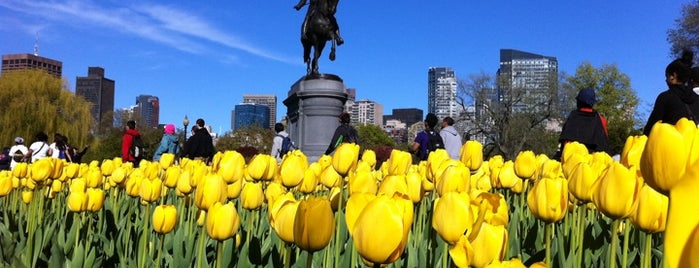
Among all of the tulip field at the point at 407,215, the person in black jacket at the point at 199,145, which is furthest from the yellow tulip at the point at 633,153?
the person in black jacket at the point at 199,145

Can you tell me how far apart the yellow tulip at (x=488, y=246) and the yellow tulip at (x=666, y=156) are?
321mm

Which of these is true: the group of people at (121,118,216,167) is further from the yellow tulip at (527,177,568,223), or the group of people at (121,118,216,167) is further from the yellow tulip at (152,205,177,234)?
the yellow tulip at (527,177,568,223)

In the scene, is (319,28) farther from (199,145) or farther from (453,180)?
(453,180)

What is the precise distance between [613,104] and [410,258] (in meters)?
49.3

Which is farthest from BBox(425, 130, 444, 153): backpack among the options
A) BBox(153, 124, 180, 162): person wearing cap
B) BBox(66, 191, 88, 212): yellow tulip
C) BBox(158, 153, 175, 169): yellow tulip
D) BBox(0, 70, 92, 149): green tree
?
BBox(0, 70, 92, 149): green tree

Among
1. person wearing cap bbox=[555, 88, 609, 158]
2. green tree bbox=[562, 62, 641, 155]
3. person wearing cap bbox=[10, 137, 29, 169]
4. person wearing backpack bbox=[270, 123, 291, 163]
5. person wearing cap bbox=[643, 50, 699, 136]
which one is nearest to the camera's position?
person wearing cap bbox=[643, 50, 699, 136]

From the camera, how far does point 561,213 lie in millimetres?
1494

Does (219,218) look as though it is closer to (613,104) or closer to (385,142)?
(613,104)

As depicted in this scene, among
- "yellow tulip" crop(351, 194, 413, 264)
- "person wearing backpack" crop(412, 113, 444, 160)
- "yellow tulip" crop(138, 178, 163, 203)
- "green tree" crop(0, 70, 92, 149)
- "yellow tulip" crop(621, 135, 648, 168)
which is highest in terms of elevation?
"green tree" crop(0, 70, 92, 149)

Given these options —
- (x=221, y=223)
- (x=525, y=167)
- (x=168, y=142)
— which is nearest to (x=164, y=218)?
(x=221, y=223)

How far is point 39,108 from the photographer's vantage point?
101ft

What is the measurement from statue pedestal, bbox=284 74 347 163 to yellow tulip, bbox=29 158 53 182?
34.3ft

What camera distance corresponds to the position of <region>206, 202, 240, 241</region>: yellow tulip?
1557 mm

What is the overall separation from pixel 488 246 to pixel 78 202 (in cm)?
195
